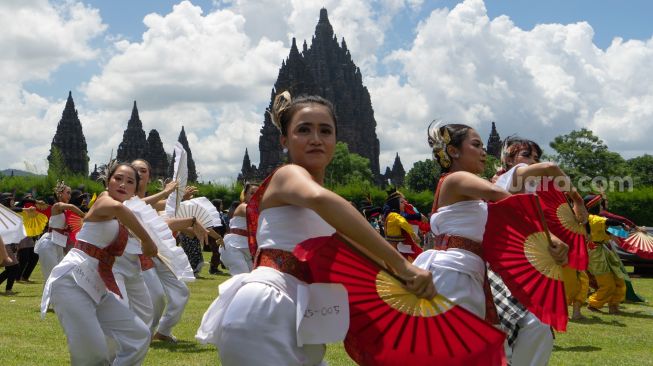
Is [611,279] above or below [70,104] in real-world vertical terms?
below

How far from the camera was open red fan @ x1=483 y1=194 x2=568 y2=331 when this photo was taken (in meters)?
4.38

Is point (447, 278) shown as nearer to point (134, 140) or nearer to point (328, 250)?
point (328, 250)

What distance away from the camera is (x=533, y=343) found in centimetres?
504

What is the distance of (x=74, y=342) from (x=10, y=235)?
0.92m

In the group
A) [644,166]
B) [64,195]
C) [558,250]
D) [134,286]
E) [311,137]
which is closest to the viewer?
[311,137]

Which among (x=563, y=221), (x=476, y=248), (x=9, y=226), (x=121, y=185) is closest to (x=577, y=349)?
(x=563, y=221)

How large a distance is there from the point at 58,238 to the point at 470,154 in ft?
33.4

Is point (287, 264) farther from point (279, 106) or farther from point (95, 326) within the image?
point (95, 326)

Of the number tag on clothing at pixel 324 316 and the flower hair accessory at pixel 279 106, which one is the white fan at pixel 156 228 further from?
the number tag on clothing at pixel 324 316

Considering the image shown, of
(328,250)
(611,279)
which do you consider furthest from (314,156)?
(611,279)

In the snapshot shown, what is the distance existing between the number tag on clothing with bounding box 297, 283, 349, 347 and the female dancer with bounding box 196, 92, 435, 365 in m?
0.05

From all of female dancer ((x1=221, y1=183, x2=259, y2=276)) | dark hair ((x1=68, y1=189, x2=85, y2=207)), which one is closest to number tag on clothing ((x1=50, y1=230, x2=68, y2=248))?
dark hair ((x1=68, y1=189, x2=85, y2=207))

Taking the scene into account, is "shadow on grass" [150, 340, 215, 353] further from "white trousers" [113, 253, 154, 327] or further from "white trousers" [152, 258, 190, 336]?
"white trousers" [113, 253, 154, 327]

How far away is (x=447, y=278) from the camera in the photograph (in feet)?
15.5
